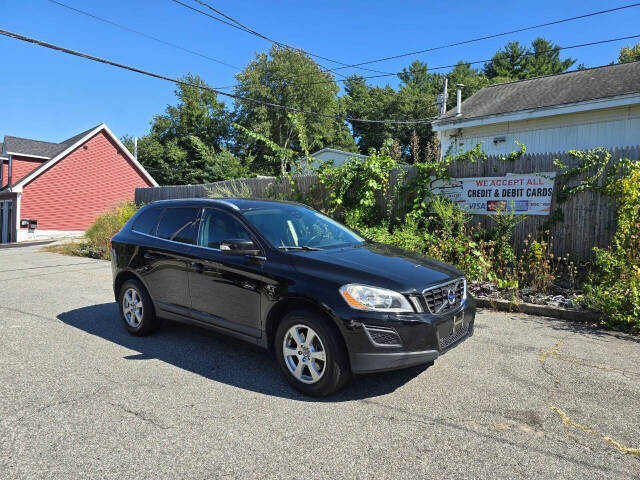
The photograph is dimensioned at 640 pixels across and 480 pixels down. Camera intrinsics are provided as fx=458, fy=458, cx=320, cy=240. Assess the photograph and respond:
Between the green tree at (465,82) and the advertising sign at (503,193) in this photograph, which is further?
the green tree at (465,82)

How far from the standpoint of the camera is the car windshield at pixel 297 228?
452cm

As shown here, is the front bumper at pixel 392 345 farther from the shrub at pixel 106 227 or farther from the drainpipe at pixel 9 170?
the drainpipe at pixel 9 170

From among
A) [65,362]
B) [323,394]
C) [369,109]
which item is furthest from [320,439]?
[369,109]

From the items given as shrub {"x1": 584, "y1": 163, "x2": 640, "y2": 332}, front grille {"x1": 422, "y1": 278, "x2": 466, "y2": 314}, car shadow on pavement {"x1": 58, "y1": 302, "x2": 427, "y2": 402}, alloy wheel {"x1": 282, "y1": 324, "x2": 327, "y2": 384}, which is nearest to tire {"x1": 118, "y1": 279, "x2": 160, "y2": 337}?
car shadow on pavement {"x1": 58, "y1": 302, "x2": 427, "y2": 402}

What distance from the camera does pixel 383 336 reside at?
3533 millimetres

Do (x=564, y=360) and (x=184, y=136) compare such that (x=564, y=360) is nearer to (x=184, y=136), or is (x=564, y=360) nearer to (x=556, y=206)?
(x=556, y=206)

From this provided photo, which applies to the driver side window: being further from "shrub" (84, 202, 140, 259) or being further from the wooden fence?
"shrub" (84, 202, 140, 259)

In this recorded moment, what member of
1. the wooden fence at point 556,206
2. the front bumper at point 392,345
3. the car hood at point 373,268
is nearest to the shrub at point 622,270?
the wooden fence at point 556,206

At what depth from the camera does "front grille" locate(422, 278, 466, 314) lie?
3.74m

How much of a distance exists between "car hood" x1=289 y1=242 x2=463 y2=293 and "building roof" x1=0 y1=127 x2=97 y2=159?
1249 inches

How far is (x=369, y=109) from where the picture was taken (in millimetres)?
53844

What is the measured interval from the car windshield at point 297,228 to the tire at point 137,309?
1.79 metres

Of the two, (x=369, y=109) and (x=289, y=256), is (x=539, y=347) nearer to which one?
(x=289, y=256)

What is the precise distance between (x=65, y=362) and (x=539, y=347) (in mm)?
5051
